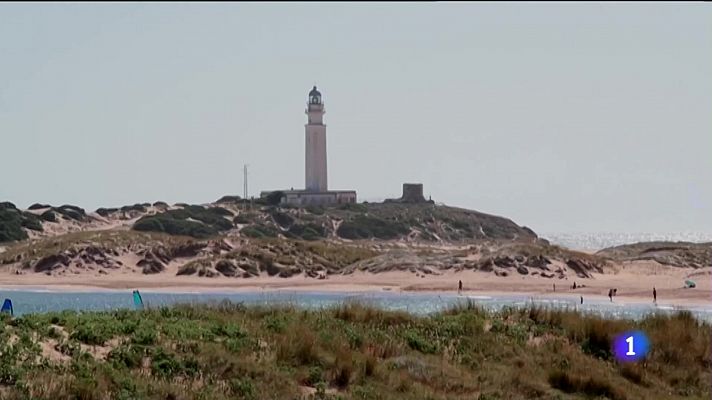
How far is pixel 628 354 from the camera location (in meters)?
14.2

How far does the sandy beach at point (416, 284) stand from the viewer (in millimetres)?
37688

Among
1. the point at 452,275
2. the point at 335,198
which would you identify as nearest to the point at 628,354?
the point at 452,275

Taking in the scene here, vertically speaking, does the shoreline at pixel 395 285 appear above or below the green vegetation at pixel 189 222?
below

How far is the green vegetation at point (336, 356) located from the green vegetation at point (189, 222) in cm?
4604

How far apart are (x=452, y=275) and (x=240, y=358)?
32.6m

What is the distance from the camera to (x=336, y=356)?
41.1 ft

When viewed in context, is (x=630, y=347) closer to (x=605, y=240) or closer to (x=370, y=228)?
(x=370, y=228)

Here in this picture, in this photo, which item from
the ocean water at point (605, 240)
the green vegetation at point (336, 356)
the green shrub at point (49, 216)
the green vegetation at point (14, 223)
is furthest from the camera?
the ocean water at point (605, 240)

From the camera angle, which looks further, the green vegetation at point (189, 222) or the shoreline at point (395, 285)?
the green vegetation at point (189, 222)

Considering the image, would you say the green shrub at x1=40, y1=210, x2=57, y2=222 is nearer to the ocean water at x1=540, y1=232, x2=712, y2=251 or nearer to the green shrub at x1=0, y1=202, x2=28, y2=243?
the green shrub at x1=0, y1=202, x2=28, y2=243

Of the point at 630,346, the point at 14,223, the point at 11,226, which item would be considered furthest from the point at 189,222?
the point at 630,346

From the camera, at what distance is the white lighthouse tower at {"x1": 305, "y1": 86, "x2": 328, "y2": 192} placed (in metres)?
86.3

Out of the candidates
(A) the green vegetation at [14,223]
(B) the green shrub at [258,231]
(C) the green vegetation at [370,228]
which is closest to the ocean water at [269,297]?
(A) the green vegetation at [14,223]

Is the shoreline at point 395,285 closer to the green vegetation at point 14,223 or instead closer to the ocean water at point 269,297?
the ocean water at point 269,297
